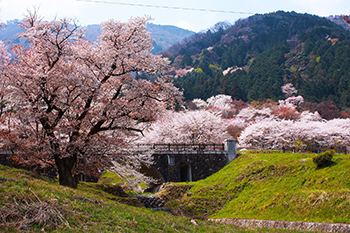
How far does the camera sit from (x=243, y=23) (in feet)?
414

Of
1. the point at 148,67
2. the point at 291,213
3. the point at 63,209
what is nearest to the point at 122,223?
→ the point at 63,209

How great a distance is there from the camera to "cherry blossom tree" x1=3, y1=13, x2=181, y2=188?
35.8 feet

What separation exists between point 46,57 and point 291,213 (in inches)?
463

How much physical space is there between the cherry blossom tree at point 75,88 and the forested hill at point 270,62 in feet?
91.3

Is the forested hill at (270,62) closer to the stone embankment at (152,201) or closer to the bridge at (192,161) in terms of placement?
the bridge at (192,161)

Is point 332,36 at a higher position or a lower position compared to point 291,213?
higher

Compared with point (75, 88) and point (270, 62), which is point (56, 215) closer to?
point (75, 88)

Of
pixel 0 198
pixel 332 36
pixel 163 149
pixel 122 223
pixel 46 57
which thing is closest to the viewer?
pixel 0 198

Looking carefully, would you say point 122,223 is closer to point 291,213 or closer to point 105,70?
point 105,70

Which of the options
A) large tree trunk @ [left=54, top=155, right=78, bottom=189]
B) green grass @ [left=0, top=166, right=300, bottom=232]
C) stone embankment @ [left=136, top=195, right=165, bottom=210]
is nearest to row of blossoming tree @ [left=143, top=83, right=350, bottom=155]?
stone embankment @ [left=136, top=195, right=165, bottom=210]

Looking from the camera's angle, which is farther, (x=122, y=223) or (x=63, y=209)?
(x=122, y=223)

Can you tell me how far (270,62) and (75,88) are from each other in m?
71.2

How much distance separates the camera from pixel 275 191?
49.9ft

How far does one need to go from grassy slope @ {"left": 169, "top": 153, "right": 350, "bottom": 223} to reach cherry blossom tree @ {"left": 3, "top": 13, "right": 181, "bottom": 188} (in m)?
6.75
